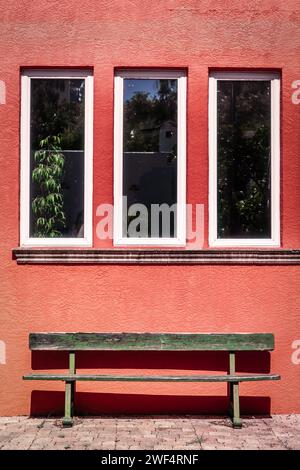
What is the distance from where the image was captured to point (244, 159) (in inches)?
287

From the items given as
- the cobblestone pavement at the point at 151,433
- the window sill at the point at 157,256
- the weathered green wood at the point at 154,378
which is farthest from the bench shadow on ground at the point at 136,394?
the window sill at the point at 157,256

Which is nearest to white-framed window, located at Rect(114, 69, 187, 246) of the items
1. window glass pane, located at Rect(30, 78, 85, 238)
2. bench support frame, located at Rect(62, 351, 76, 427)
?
window glass pane, located at Rect(30, 78, 85, 238)

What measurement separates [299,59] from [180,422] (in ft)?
12.9

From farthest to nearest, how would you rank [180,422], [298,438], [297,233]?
1. [297,233]
2. [180,422]
3. [298,438]

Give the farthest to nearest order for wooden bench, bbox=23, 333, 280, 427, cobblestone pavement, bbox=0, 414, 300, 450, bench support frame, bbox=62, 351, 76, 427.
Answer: wooden bench, bbox=23, 333, 280, 427 → bench support frame, bbox=62, 351, 76, 427 → cobblestone pavement, bbox=0, 414, 300, 450

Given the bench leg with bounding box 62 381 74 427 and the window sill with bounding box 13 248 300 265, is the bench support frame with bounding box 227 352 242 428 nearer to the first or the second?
the window sill with bounding box 13 248 300 265

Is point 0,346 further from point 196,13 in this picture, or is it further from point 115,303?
point 196,13

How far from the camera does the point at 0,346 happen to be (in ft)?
23.0

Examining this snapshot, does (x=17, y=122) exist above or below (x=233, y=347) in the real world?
above

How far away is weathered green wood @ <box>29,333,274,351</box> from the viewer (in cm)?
677

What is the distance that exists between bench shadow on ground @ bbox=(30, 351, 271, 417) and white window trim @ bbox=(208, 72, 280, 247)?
120 centimetres

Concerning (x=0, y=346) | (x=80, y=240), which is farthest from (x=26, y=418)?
(x=80, y=240)

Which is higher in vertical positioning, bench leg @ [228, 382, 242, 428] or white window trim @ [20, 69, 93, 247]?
white window trim @ [20, 69, 93, 247]

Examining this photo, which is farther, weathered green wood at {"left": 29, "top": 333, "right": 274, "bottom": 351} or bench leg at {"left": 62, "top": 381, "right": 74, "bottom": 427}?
weathered green wood at {"left": 29, "top": 333, "right": 274, "bottom": 351}
